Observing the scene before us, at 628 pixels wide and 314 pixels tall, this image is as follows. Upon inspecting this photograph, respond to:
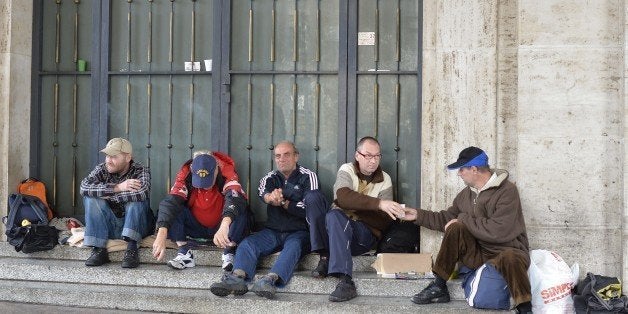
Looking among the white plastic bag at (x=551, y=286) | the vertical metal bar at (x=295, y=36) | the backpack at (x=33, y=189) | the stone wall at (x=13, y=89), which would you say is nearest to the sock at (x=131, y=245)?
the backpack at (x=33, y=189)

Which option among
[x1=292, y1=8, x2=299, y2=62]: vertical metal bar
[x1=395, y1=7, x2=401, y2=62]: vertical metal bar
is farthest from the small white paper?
[x1=292, y1=8, x2=299, y2=62]: vertical metal bar

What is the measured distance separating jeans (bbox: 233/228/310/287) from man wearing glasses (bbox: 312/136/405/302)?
0.20 m

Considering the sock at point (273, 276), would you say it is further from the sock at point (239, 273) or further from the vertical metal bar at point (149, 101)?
the vertical metal bar at point (149, 101)

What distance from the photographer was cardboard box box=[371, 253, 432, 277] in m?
7.40

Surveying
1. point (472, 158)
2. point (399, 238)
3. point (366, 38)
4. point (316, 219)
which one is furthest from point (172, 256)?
point (472, 158)

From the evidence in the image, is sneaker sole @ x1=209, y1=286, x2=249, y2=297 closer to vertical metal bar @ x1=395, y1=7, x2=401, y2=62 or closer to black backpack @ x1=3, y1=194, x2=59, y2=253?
black backpack @ x1=3, y1=194, x2=59, y2=253

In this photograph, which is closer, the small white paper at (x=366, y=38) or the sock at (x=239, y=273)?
the sock at (x=239, y=273)

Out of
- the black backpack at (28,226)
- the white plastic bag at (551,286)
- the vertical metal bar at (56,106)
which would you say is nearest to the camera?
the white plastic bag at (551,286)

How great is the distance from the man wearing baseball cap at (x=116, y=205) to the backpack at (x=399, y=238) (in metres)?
2.17

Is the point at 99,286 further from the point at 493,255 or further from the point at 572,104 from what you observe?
the point at 572,104

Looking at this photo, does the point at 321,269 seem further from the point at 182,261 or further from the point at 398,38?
the point at 398,38

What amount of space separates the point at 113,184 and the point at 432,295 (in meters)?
3.07

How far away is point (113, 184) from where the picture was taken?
7.98 metres

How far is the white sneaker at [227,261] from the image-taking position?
24.9 feet
